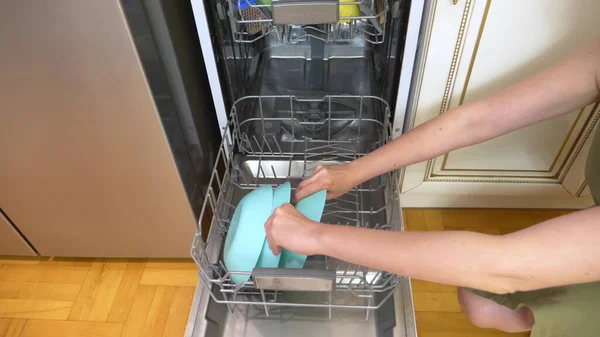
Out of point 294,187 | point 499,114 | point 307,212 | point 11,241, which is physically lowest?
point 11,241

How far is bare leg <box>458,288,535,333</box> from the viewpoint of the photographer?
2.85 ft

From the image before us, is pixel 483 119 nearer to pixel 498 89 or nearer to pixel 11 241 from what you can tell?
pixel 498 89

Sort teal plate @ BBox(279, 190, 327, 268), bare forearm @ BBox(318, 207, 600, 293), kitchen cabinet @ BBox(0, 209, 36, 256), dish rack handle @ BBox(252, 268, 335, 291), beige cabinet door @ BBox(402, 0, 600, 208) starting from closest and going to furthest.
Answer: bare forearm @ BBox(318, 207, 600, 293) < dish rack handle @ BBox(252, 268, 335, 291) < teal plate @ BBox(279, 190, 327, 268) < beige cabinet door @ BBox(402, 0, 600, 208) < kitchen cabinet @ BBox(0, 209, 36, 256)

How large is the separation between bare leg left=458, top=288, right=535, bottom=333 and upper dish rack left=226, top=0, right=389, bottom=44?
0.57 metres

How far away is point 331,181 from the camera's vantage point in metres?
0.78

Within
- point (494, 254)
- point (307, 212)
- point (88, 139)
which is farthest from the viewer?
point (88, 139)

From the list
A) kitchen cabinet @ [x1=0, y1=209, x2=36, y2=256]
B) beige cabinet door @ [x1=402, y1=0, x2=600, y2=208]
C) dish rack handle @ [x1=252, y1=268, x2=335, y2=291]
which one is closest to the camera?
dish rack handle @ [x1=252, y1=268, x2=335, y2=291]

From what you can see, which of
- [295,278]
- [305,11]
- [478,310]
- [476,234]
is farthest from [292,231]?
[478,310]

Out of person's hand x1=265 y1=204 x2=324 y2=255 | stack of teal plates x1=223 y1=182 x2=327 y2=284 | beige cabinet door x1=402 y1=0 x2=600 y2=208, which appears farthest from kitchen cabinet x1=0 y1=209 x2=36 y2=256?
beige cabinet door x1=402 y1=0 x2=600 y2=208

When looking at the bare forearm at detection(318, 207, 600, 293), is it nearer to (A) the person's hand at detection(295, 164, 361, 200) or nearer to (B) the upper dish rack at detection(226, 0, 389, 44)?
(A) the person's hand at detection(295, 164, 361, 200)

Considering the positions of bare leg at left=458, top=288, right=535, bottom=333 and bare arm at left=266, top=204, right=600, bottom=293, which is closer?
bare arm at left=266, top=204, right=600, bottom=293

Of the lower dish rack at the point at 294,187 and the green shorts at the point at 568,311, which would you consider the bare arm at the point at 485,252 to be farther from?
the green shorts at the point at 568,311

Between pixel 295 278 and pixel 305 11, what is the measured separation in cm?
45

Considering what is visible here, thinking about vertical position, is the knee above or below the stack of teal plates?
below
